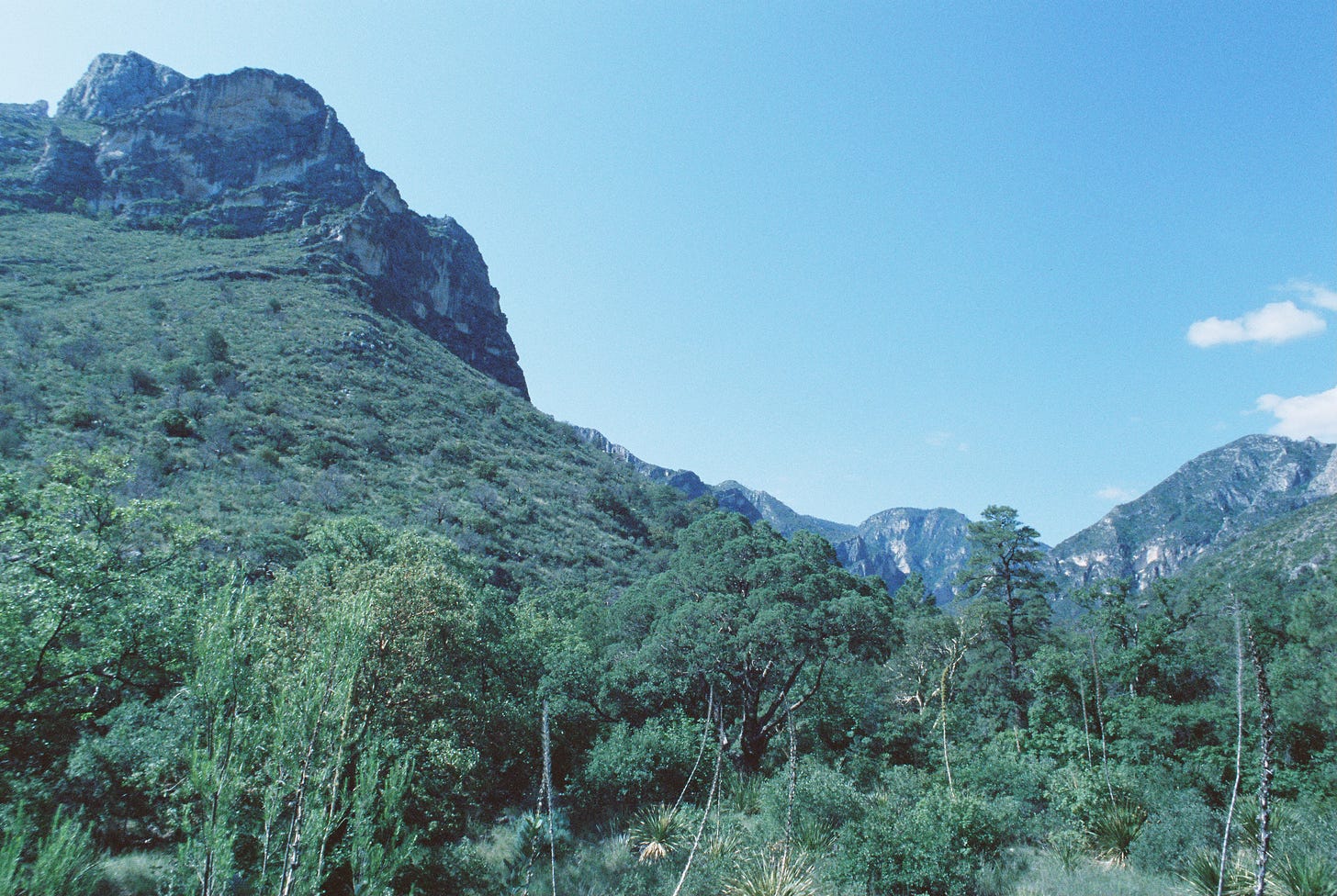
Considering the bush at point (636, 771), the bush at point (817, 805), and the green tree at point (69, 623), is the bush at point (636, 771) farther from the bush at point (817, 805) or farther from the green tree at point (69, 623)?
the green tree at point (69, 623)

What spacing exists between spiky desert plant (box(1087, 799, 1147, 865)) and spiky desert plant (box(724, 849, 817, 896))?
6.33 m

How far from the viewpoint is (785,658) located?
17359 millimetres

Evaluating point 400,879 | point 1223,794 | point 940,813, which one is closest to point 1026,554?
point 1223,794

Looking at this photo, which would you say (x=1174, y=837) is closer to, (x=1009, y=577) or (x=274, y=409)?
(x=1009, y=577)

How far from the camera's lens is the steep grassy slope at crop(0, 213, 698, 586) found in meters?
31.8

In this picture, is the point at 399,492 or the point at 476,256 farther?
the point at 476,256

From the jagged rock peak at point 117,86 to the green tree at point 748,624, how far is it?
102m

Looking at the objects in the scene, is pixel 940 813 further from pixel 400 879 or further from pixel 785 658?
pixel 400 879

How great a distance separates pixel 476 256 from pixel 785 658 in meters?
89.8

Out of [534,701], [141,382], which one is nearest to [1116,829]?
[534,701]

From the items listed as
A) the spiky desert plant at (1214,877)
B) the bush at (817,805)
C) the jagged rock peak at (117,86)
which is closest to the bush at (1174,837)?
the spiky desert plant at (1214,877)

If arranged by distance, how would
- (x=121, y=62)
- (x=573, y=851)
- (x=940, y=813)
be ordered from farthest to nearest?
(x=121, y=62) → (x=573, y=851) → (x=940, y=813)

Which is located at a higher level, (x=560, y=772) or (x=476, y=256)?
(x=476, y=256)

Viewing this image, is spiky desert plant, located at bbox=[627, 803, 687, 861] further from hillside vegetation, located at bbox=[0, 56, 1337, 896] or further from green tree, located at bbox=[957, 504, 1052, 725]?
green tree, located at bbox=[957, 504, 1052, 725]
